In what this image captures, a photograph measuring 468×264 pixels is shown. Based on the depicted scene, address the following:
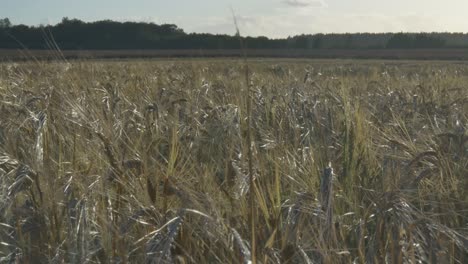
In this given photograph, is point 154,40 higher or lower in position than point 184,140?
lower

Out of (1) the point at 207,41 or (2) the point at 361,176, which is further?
(1) the point at 207,41

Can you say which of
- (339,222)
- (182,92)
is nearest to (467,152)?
(339,222)

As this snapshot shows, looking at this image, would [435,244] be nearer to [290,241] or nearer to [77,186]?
[290,241]

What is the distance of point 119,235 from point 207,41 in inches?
2494

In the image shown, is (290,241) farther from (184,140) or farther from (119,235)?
(184,140)

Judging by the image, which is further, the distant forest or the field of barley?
the distant forest

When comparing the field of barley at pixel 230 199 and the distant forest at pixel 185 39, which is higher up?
the field of barley at pixel 230 199

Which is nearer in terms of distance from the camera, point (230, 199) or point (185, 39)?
point (230, 199)

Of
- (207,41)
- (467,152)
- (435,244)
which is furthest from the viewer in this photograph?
(207,41)

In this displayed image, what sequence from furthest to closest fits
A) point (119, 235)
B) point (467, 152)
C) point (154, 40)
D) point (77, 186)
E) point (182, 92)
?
point (154, 40) < point (182, 92) < point (467, 152) < point (77, 186) < point (119, 235)

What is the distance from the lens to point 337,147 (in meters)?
3.10

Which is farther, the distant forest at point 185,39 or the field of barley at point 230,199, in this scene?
the distant forest at point 185,39

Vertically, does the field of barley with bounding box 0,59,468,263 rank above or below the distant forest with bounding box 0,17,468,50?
above

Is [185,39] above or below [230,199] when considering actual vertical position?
below
